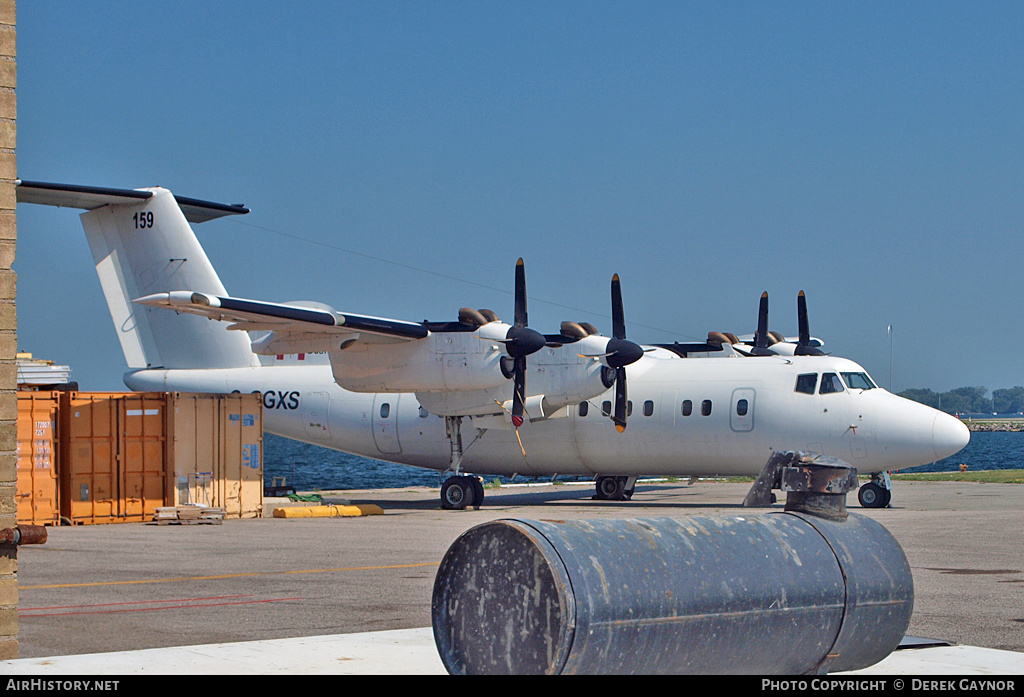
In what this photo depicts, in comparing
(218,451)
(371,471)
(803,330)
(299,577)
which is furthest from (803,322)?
(371,471)

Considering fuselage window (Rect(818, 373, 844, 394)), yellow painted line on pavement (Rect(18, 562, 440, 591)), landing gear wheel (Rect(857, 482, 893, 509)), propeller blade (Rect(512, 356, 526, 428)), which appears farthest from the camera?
propeller blade (Rect(512, 356, 526, 428))

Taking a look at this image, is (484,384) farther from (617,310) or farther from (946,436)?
(946,436)

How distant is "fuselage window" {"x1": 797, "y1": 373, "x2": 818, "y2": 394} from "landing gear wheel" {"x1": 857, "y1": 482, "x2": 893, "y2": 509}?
2009 mm

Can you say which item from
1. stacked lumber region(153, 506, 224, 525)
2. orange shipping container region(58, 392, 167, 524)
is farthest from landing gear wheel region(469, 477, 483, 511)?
orange shipping container region(58, 392, 167, 524)

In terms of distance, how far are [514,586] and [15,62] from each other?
167 inches

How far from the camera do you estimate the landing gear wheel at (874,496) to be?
20891mm

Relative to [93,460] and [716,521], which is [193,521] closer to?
[93,460]

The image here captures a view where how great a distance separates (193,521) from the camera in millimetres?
20078

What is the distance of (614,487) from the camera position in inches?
1025

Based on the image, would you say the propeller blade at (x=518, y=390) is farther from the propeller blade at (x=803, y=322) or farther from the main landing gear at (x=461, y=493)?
the propeller blade at (x=803, y=322)

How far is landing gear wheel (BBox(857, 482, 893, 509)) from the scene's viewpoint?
2089 centimetres

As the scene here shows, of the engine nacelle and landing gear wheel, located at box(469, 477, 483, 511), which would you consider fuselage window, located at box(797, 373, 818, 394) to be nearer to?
the engine nacelle

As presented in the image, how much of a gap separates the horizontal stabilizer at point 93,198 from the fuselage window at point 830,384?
14707 millimetres
